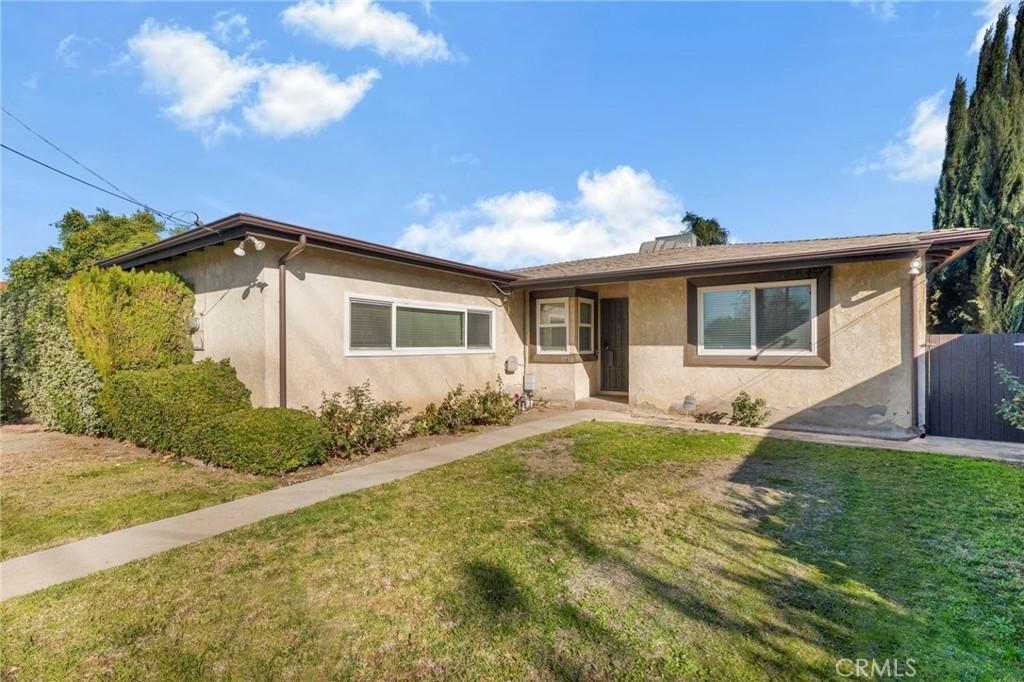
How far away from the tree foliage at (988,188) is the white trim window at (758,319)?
26.7 feet

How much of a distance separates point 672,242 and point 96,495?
15638 millimetres

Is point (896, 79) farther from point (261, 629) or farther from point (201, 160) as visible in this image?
point (201, 160)

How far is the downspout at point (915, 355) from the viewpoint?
25.0 feet

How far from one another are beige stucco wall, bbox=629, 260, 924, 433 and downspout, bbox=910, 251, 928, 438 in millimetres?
64

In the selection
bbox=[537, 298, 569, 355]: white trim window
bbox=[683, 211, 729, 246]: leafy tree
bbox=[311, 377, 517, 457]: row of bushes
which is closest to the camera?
bbox=[311, 377, 517, 457]: row of bushes

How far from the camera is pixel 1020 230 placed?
12.3 metres

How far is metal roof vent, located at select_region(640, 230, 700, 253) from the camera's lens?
15367 mm

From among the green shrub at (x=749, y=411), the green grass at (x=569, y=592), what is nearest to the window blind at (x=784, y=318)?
the green shrub at (x=749, y=411)

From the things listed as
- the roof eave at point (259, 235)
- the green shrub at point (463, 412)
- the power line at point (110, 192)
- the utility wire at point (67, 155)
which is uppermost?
the utility wire at point (67, 155)

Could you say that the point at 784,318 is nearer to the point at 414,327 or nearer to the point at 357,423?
the point at 414,327

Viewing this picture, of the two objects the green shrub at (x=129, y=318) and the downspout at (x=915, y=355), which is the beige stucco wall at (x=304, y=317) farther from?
the downspout at (x=915, y=355)

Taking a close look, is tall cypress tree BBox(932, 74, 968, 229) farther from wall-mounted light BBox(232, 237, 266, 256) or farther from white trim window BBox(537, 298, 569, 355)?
wall-mounted light BBox(232, 237, 266, 256)

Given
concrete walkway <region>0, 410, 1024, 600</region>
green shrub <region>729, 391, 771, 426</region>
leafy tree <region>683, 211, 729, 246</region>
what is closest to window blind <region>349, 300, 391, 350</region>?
concrete walkway <region>0, 410, 1024, 600</region>

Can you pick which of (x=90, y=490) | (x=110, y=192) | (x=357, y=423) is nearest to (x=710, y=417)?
(x=357, y=423)
